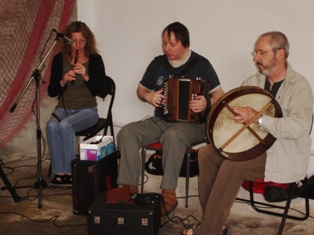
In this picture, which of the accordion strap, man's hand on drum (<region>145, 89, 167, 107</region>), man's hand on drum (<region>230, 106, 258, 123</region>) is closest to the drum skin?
man's hand on drum (<region>230, 106, 258, 123</region>)

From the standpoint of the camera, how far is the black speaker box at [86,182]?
3012mm

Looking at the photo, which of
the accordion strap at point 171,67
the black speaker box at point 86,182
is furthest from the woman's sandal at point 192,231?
the accordion strap at point 171,67

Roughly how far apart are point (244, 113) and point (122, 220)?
91cm

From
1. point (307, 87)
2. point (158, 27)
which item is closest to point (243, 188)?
point (307, 87)

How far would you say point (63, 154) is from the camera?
3.53 meters

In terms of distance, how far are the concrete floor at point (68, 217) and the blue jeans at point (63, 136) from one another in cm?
20

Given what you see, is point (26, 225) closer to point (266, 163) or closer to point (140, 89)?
point (140, 89)

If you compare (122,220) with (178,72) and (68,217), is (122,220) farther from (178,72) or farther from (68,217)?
(178,72)

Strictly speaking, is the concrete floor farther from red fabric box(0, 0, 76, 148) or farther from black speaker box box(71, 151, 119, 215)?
red fabric box(0, 0, 76, 148)

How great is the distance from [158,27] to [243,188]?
5.33ft

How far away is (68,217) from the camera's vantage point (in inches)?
120

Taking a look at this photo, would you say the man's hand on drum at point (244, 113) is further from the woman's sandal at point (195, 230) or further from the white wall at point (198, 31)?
the white wall at point (198, 31)

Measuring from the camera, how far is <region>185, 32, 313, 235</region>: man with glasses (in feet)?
8.09

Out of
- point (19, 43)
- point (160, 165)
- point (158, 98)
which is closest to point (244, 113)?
point (158, 98)
